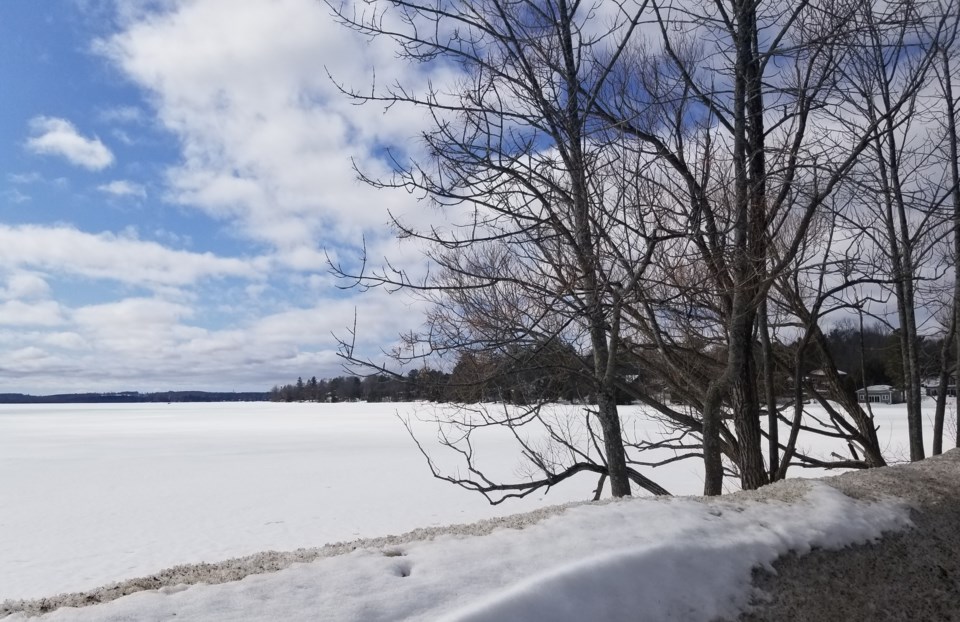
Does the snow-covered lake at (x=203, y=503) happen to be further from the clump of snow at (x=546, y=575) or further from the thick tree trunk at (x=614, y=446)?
the clump of snow at (x=546, y=575)

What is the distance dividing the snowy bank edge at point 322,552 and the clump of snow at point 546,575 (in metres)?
0.10

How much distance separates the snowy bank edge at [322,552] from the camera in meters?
2.87

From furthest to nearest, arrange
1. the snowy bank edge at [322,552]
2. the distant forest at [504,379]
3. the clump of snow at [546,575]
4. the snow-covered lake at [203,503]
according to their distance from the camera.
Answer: the snow-covered lake at [203,503] < the distant forest at [504,379] < the snowy bank edge at [322,552] < the clump of snow at [546,575]

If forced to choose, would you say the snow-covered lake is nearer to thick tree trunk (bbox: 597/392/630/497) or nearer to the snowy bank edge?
thick tree trunk (bbox: 597/392/630/497)

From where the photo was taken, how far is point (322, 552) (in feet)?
11.2

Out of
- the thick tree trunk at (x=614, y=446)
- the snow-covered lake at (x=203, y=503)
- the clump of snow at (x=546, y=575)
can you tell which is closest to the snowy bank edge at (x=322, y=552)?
the clump of snow at (x=546, y=575)

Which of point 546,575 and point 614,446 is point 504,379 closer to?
point 614,446

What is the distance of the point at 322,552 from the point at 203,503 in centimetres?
1960

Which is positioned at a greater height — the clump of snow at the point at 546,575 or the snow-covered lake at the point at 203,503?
the clump of snow at the point at 546,575

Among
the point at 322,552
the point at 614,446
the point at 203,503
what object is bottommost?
the point at 203,503


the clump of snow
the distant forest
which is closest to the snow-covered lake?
the distant forest

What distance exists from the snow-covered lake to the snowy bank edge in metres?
7.05

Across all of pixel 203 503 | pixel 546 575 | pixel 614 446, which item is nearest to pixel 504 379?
pixel 614 446

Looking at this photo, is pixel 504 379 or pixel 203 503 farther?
pixel 203 503
